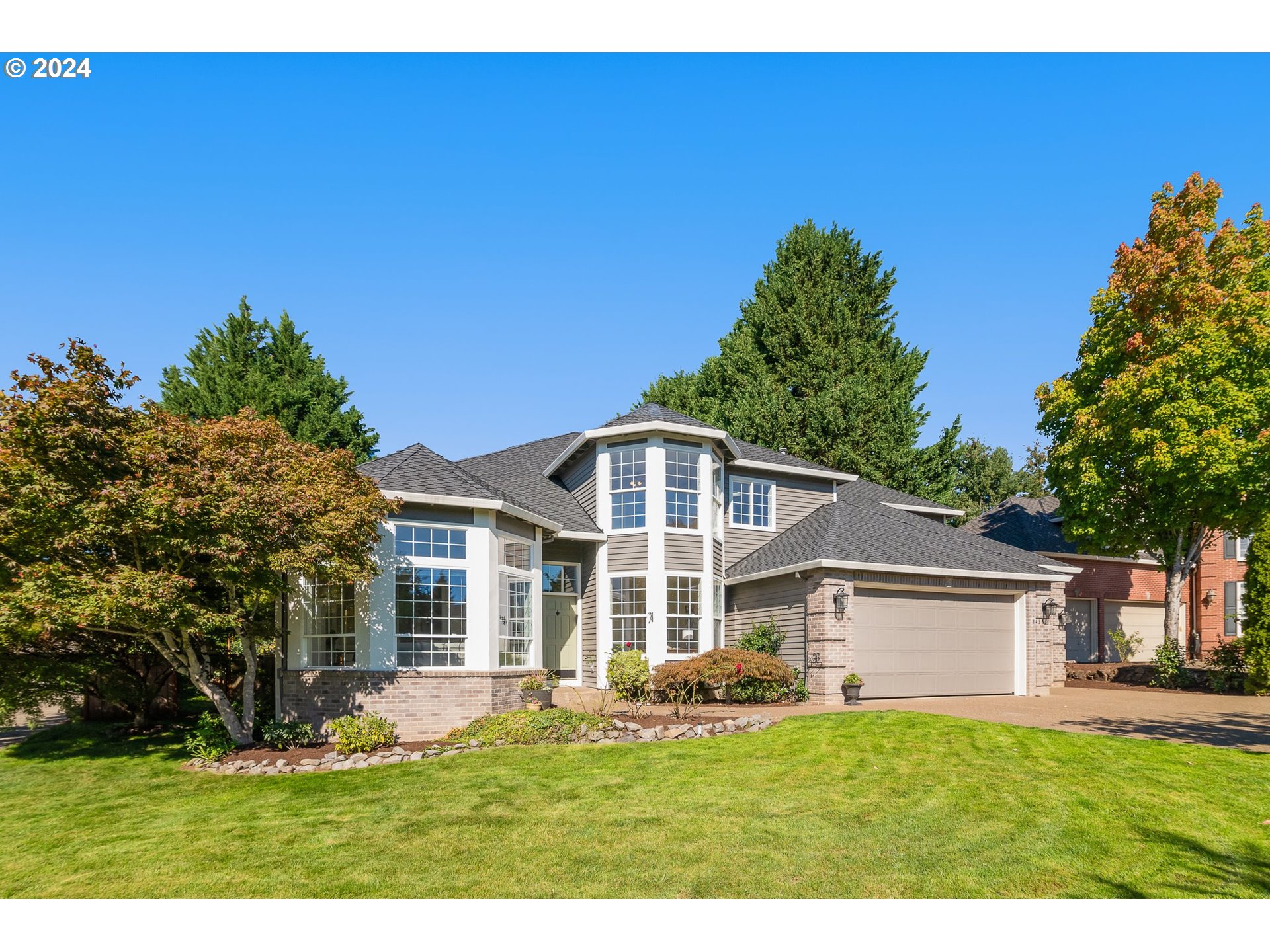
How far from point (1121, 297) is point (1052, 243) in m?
7.80

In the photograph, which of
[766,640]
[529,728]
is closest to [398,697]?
[529,728]

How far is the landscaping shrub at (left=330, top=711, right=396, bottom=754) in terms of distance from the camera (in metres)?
13.4

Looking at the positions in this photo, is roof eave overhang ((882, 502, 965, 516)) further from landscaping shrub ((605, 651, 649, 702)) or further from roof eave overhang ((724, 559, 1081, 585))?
landscaping shrub ((605, 651, 649, 702))

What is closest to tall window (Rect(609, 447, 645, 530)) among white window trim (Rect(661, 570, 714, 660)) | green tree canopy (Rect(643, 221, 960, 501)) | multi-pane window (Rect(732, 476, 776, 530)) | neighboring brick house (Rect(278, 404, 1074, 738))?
neighboring brick house (Rect(278, 404, 1074, 738))

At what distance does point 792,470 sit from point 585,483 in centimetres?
549

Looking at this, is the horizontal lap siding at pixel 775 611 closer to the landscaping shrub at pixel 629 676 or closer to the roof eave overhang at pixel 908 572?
the roof eave overhang at pixel 908 572

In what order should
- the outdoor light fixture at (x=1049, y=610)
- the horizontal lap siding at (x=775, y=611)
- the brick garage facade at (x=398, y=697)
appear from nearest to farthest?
the brick garage facade at (x=398, y=697), the horizontal lap siding at (x=775, y=611), the outdoor light fixture at (x=1049, y=610)

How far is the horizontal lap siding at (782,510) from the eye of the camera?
72.0 ft

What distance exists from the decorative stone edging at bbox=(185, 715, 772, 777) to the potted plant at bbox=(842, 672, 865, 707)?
127 inches

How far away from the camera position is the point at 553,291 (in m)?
20.1

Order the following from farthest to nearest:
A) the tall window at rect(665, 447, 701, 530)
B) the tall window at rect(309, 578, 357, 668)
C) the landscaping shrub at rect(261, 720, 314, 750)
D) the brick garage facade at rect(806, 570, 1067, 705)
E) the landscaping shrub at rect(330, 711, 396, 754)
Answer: the tall window at rect(665, 447, 701, 530), the brick garage facade at rect(806, 570, 1067, 705), the tall window at rect(309, 578, 357, 668), the landscaping shrub at rect(261, 720, 314, 750), the landscaping shrub at rect(330, 711, 396, 754)

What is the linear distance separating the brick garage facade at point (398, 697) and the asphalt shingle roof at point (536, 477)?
526 centimetres

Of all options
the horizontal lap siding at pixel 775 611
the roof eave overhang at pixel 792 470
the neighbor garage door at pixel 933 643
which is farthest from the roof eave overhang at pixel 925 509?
the horizontal lap siding at pixel 775 611

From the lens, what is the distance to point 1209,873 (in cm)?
733
